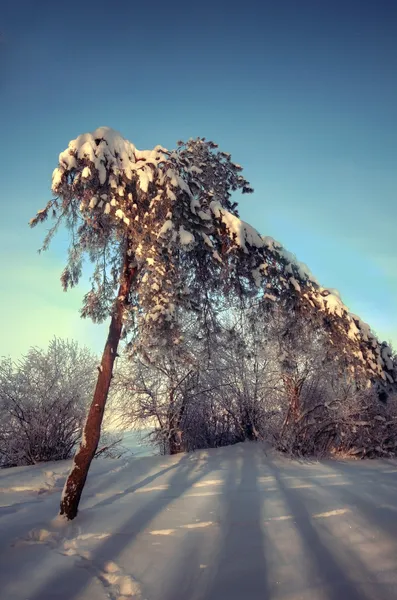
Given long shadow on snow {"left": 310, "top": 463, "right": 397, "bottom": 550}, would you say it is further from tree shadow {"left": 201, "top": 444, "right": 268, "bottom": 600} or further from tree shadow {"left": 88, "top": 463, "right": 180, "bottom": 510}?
tree shadow {"left": 88, "top": 463, "right": 180, "bottom": 510}

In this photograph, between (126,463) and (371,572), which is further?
(126,463)

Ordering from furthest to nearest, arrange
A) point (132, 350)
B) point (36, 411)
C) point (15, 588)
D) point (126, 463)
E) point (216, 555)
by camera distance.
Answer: point (36, 411)
point (126, 463)
point (132, 350)
point (216, 555)
point (15, 588)

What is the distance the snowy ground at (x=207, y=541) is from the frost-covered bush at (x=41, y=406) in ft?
12.4

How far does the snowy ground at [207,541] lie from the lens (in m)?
3.35

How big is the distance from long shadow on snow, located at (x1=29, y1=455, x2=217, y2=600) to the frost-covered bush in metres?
6.18

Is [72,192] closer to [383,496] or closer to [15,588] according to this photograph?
[15,588]

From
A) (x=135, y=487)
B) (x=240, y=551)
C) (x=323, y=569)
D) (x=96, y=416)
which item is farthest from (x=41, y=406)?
(x=323, y=569)

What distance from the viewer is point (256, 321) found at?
7910mm

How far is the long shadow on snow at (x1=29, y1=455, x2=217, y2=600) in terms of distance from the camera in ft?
11.0

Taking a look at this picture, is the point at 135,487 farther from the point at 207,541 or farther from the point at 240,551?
the point at 240,551

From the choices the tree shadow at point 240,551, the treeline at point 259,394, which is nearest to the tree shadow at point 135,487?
the tree shadow at point 240,551

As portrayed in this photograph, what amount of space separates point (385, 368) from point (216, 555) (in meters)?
5.53

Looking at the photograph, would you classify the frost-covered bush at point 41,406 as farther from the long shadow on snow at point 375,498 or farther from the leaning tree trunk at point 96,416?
the long shadow on snow at point 375,498

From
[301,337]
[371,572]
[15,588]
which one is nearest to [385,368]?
[301,337]
